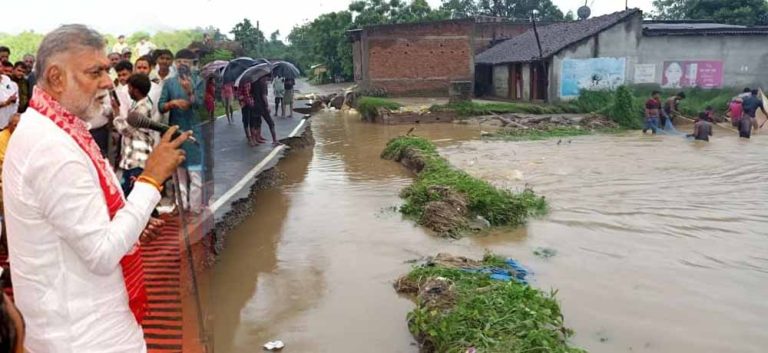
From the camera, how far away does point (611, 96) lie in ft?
75.6

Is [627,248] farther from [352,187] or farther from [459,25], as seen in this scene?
[459,25]

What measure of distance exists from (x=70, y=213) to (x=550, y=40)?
28.4 meters

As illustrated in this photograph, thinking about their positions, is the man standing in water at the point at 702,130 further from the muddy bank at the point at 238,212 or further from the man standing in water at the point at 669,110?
the muddy bank at the point at 238,212

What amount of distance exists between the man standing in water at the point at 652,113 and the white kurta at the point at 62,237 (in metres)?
18.3

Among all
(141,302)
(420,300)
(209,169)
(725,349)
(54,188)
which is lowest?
(725,349)

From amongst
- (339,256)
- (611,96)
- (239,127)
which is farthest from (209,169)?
(611,96)

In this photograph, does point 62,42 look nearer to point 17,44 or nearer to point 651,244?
point 17,44

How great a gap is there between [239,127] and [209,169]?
25.4 ft

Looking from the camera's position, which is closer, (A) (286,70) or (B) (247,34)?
(A) (286,70)

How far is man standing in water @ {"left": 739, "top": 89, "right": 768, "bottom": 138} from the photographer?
55.7 ft

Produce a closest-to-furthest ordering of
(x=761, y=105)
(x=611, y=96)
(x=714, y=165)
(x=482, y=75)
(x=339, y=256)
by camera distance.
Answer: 1. (x=339, y=256)
2. (x=714, y=165)
3. (x=761, y=105)
4. (x=611, y=96)
5. (x=482, y=75)

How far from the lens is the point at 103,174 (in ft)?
6.08

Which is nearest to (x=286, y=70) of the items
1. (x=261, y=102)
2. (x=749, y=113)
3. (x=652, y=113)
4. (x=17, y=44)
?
(x=261, y=102)

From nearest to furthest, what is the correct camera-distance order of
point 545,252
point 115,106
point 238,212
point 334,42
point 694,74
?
1. point 115,106
2. point 545,252
3. point 238,212
4. point 694,74
5. point 334,42
